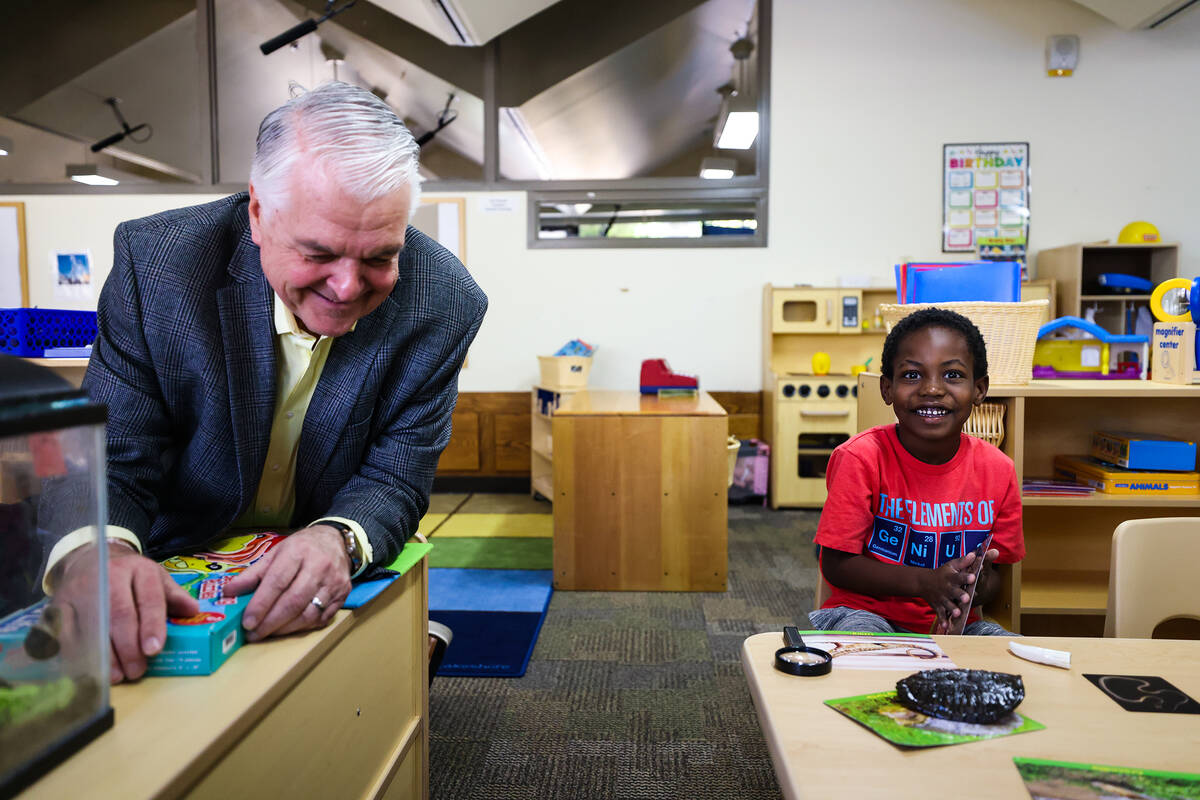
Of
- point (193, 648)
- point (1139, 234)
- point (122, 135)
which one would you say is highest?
point (122, 135)

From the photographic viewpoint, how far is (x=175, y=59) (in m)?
4.75

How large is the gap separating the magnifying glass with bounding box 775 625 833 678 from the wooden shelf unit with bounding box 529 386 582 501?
3.15 m

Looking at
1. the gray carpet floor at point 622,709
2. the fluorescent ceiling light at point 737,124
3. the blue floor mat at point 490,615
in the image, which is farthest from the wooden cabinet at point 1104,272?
the blue floor mat at point 490,615

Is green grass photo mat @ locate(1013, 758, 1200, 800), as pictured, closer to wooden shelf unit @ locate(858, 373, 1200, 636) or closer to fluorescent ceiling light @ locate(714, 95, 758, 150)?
wooden shelf unit @ locate(858, 373, 1200, 636)

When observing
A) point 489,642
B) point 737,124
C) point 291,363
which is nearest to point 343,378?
point 291,363

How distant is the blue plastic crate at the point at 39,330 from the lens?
1880 millimetres

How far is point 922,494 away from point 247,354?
1217mm

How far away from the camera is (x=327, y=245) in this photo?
91 cm

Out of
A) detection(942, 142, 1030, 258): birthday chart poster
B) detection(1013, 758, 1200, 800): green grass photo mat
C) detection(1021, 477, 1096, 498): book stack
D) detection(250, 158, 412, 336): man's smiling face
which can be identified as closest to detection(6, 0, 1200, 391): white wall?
detection(942, 142, 1030, 258): birthday chart poster

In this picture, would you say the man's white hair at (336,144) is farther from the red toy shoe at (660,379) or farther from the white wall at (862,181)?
the white wall at (862,181)

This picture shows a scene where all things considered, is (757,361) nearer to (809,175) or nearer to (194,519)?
(809,175)

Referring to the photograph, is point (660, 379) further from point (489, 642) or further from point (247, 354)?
point (247, 354)

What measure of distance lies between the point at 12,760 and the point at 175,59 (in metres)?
5.44

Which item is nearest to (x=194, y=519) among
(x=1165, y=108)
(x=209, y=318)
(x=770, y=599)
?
(x=209, y=318)
